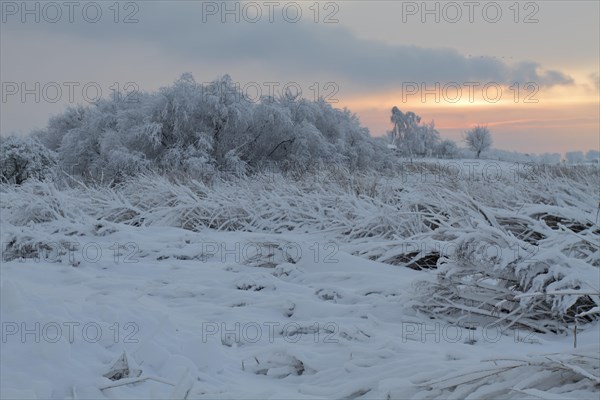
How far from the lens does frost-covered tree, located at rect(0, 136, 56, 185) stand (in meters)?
17.4

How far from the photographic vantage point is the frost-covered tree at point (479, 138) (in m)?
57.3

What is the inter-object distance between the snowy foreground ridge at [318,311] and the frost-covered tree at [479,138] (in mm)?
53160

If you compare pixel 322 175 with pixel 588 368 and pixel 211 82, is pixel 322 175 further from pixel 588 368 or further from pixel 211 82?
pixel 211 82

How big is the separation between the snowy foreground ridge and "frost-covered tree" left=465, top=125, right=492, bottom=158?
53.2 m

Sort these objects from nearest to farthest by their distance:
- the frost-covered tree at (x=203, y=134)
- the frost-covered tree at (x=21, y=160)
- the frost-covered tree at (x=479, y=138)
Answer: the frost-covered tree at (x=21, y=160), the frost-covered tree at (x=203, y=134), the frost-covered tree at (x=479, y=138)

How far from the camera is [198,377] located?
2.43 m

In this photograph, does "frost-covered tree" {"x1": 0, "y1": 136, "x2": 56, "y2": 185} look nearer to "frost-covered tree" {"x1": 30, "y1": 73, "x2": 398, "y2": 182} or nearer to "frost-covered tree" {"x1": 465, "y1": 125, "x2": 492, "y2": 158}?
"frost-covered tree" {"x1": 30, "y1": 73, "x2": 398, "y2": 182}

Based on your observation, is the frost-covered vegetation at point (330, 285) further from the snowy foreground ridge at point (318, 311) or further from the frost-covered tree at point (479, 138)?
the frost-covered tree at point (479, 138)

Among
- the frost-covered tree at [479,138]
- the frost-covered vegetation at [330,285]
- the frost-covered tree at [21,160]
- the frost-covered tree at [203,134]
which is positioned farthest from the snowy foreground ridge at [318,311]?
the frost-covered tree at [479,138]

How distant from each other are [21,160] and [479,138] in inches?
1920

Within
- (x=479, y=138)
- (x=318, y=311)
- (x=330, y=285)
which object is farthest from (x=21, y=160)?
(x=479, y=138)

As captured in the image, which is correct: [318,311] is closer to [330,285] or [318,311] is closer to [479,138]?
[330,285]

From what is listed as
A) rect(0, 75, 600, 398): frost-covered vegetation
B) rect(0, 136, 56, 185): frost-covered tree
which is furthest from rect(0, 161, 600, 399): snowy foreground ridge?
rect(0, 136, 56, 185): frost-covered tree

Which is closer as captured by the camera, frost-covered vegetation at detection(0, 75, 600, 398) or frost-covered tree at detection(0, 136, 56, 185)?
frost-covered vegetation at detection(0, 75, 600, 398)
